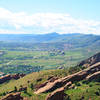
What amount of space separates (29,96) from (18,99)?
15.4 metres

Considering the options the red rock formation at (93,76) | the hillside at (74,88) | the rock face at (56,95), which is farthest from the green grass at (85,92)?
the red rock formation at (93,76)

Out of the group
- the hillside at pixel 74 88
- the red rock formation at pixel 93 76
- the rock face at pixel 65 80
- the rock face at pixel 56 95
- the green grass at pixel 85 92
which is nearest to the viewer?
the rock face at pixel 56 95

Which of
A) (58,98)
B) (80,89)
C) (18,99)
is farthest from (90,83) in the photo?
(18,99)

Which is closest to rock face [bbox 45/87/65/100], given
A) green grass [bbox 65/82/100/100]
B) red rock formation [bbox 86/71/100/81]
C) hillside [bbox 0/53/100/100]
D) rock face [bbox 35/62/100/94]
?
hillside [bbox 0/53/100/100]

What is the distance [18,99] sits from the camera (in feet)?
366

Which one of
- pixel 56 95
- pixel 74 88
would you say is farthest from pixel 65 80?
pixel 56 95

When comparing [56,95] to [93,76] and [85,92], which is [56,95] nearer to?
[85,92]

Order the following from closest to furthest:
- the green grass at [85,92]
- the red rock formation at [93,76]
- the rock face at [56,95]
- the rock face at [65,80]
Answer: the rock face at [56,95]
the green grass at [85,92]
the rock face at [65,80]
the red rock formation at [93,76]

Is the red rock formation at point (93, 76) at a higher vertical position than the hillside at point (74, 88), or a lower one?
higher

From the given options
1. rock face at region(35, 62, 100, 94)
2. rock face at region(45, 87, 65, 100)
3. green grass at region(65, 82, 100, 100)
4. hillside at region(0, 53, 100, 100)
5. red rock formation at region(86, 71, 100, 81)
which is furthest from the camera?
red rock formation at region(86, 71, 100, 81)

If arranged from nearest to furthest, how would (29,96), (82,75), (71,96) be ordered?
(71,96) → (29,96) → (82,75)

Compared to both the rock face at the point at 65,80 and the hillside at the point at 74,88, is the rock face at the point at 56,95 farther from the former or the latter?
the rock face at the point at 65,80

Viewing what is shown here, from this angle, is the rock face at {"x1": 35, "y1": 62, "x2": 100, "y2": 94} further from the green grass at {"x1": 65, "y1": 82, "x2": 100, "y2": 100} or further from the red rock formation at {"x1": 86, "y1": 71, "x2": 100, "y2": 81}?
the green grass at {"x1": 65, "y1": 82, "x2": 100, "y2": 100}

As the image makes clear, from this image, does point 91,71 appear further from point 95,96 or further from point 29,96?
point 29,96
